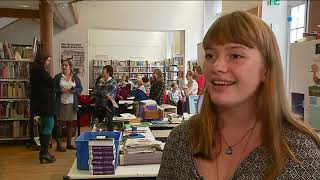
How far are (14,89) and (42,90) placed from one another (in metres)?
1.71

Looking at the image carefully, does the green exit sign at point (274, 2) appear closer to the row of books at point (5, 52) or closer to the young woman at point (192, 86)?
the young woman at point (192, 86)

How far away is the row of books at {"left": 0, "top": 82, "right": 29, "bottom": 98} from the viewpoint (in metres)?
6.46

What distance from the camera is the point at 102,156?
2359 millimetres

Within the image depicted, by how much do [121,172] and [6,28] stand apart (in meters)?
9.48

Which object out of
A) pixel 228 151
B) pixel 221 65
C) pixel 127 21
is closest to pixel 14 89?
pixel 127 21

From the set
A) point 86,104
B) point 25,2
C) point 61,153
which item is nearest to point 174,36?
point 86,104

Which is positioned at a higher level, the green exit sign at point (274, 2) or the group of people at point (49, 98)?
the green exit sign at point (274, 2)

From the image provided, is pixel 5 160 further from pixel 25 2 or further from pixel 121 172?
pixel 121 172

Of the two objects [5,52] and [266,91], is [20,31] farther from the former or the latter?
[266,91]

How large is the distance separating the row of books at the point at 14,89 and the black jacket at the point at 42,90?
1.51 meters

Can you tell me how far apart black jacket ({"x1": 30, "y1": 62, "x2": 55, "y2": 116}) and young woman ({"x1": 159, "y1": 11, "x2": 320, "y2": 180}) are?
4.12m

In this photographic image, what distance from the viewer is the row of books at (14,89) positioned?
6.46m

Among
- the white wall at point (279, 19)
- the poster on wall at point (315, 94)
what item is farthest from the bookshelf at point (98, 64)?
the poster on wall at point (315, 94)

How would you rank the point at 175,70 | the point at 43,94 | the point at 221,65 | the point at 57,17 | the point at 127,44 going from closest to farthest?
1. the point at 221,65
2. the point at 43,94
3. the point at 57,17
4. the point at 175,70
5. the point at 127,44
